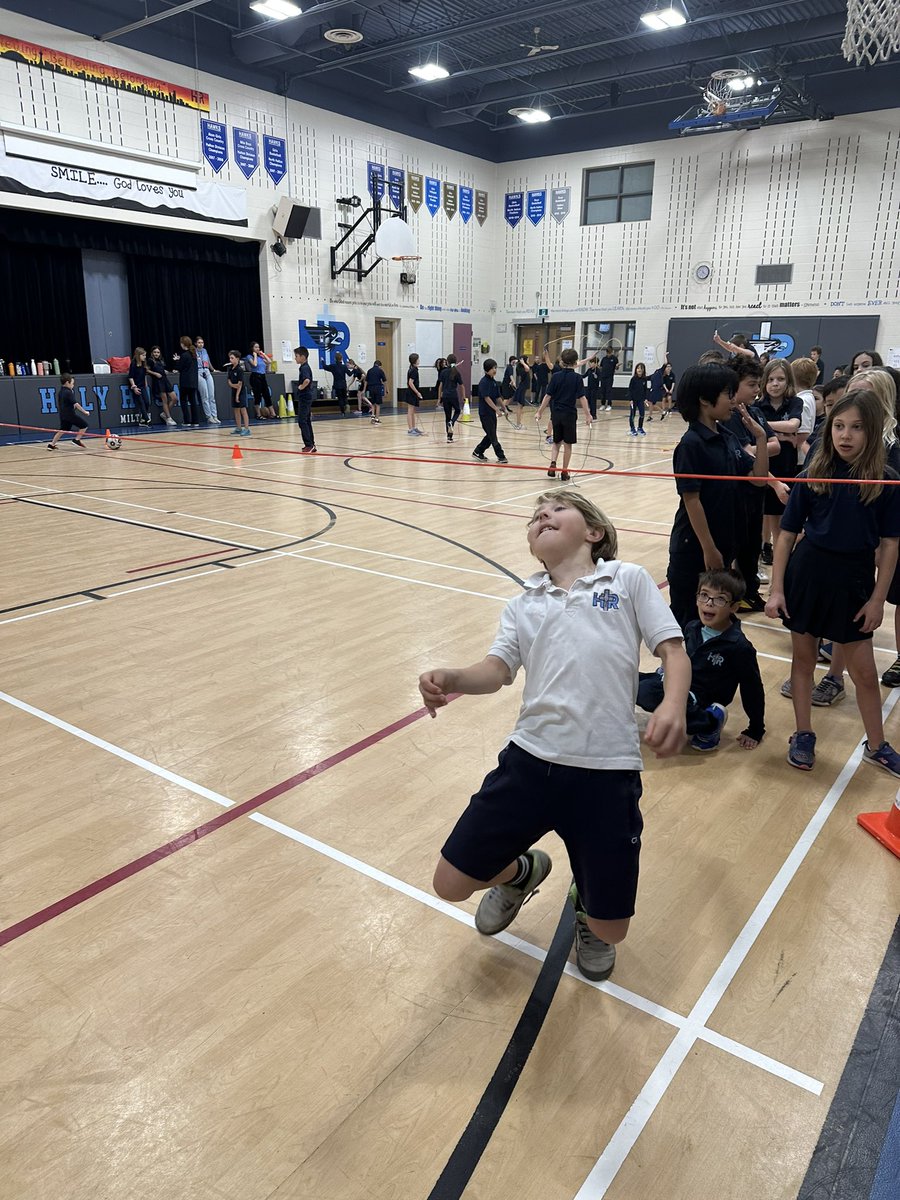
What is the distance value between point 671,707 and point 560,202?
27.7 meters

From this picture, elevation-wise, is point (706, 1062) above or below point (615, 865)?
below

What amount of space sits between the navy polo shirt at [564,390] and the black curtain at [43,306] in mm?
11972

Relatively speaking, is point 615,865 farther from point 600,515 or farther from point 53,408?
point 53,408

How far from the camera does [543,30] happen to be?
18.7 meters

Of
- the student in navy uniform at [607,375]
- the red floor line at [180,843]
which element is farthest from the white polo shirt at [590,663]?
the student in navy uniform at [607,375]

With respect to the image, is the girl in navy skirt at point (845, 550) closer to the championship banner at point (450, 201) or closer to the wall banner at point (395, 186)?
the wall banner at point (395, 186)

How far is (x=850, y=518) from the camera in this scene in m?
3.18

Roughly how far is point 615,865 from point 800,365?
16.5 ft

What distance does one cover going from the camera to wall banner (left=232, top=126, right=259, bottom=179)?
19.2 metres

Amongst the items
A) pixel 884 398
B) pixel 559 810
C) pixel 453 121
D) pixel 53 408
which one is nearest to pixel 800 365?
pixel 884 398

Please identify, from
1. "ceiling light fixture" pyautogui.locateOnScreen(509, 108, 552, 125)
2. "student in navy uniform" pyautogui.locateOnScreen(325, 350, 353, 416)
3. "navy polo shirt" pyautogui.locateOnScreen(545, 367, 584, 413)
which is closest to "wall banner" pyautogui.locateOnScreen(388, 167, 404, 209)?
"ceiling light fixture" pyautogui.locateOnScreen(509, 108, 552, 125)

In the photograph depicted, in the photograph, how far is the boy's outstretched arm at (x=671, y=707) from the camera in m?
1.81

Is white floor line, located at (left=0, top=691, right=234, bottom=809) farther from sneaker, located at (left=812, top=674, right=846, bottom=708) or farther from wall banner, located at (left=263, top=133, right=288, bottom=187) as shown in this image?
wall banner, located at (left=263, top=133, right=288, bottom=187)

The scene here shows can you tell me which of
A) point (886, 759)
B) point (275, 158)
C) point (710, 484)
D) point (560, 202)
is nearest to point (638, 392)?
point (275, 158)
